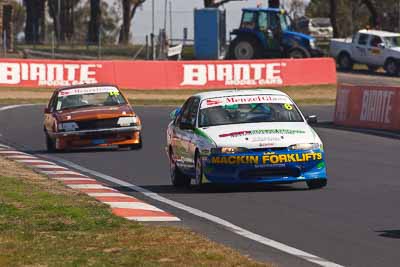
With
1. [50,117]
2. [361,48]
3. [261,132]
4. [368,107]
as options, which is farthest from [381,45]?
[261,132]

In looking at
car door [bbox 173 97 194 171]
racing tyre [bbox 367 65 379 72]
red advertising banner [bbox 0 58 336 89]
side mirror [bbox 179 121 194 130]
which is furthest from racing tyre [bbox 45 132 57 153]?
racing tyre [bbox 367 65 379 72]

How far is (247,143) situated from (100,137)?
988 cm

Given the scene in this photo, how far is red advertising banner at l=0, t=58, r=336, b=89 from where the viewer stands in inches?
1868

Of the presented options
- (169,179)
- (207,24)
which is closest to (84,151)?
(169,179)

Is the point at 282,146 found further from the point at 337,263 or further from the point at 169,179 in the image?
the point at 337,263

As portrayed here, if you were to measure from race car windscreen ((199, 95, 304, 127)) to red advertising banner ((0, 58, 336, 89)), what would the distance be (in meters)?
30.7

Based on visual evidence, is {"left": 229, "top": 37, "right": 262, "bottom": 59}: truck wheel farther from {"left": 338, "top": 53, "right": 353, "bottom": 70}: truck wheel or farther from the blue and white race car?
the blue and white race car

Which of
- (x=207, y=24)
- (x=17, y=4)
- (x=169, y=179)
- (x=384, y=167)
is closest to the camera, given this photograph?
(x=169, y=179)

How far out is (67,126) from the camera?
25094mm

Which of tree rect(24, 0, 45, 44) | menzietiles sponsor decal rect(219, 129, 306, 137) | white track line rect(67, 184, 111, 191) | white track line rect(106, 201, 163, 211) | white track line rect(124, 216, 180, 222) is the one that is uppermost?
menzietiles sponsor decal rect(219, 129, 306, 137)

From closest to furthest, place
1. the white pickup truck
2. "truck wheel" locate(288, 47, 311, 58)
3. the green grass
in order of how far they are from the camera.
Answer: the green grass → "truck wheel" locate(288, 47, 311, 58) → the white pickup truck

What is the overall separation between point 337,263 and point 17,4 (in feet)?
419

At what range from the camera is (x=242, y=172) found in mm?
15438

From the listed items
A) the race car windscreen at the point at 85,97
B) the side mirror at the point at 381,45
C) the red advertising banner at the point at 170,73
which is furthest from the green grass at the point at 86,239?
the side mirror at the point at 381,45
